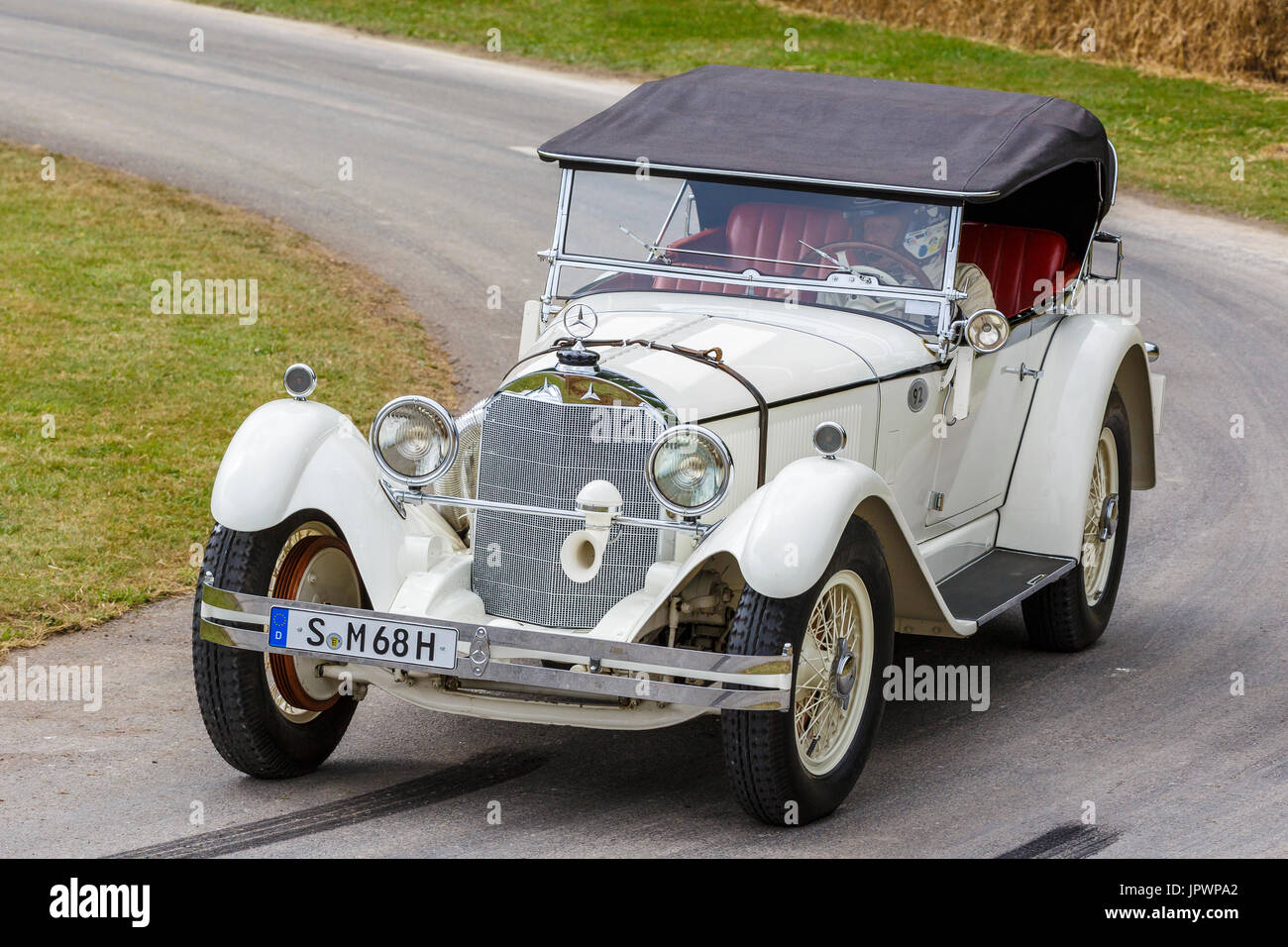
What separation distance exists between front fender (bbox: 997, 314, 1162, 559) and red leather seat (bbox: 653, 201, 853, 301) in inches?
47.2

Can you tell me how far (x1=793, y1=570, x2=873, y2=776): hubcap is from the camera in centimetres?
527

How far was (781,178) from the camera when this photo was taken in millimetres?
6457

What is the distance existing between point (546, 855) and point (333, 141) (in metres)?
13.2

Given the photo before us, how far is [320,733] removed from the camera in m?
5.74

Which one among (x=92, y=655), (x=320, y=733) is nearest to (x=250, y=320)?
(x=92, y=655)

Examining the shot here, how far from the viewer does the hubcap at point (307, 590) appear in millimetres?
5559

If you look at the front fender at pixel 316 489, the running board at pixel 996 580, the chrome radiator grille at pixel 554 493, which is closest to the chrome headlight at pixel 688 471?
the chrome radiator grille at pixel 554 493

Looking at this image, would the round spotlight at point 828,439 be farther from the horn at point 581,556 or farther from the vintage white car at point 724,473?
the horn at point 581,556

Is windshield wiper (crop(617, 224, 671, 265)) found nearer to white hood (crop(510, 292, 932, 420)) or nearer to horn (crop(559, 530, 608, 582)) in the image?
white hood (crop(510, 292, 932, 420))

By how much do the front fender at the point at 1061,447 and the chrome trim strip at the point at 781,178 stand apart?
112 centimetres

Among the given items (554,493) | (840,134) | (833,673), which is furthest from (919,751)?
(840,134)

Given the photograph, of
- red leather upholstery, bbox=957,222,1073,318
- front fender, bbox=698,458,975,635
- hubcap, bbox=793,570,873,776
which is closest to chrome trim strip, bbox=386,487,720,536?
front fender, bbox=698,458,975,635

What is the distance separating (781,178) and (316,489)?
7.06ft
